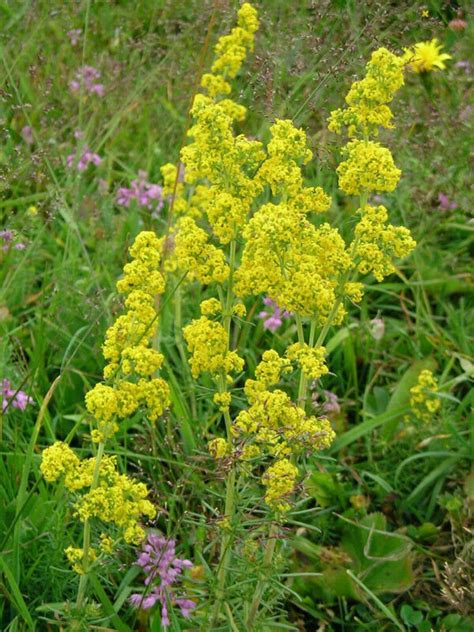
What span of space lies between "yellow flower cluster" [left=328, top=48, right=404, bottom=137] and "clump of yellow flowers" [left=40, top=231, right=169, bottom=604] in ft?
1.43

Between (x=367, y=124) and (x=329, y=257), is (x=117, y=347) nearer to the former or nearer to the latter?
(x=329, y=257)

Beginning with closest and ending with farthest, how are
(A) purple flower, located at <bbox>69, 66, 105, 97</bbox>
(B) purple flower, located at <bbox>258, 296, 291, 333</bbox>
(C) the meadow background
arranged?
(C) the meadow background, (B) purple flower, located at <bbox>258, 296, 291, 333</bbox>, (A) purple flower, located at <bbox>69, 66, 105, 97</bbox>

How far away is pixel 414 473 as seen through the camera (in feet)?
8.52

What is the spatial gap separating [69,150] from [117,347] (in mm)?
2009

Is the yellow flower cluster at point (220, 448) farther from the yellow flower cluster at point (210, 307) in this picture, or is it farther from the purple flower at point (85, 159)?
the purple flower at point (85, 159)

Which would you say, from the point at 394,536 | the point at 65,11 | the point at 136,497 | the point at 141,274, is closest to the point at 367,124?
the point at 141,274

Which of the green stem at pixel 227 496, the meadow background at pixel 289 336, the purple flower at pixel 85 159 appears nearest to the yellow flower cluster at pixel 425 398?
the meadow background at pixel 289 336

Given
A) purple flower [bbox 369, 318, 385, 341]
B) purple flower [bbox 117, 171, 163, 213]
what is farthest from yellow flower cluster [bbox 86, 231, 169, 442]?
purple flower [bbox 117, 171, 163, 213]

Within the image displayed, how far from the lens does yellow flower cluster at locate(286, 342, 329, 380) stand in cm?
160

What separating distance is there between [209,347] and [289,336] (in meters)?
1.33

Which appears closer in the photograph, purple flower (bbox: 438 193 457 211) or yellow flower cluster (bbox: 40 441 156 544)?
yellow flower cluster (bbox: 40 441 156 544)

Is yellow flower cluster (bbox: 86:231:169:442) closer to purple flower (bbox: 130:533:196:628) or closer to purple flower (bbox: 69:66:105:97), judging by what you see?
purple flower (bbox: 130:533:196:628)

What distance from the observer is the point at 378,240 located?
5.37ft

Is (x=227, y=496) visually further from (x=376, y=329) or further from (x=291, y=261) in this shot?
(x=376, y=329)
